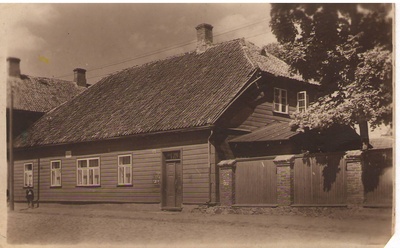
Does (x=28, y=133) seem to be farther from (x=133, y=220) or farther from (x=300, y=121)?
(x=300, y=121)

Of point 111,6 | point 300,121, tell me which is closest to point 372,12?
point 300,121

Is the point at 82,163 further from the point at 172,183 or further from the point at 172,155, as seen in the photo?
the point at 172,183

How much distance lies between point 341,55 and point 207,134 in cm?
485

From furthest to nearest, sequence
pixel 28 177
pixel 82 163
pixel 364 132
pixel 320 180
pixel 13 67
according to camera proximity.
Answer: pixel 82 163
pixel 28 177
pixel 320 180
pixel 364 132
pixel 13 67

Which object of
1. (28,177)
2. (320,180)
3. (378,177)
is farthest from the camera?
(28,177)

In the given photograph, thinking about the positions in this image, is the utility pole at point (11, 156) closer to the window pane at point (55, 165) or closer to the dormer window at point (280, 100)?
the window pane at point (55, 165)

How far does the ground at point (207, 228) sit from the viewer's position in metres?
10.8

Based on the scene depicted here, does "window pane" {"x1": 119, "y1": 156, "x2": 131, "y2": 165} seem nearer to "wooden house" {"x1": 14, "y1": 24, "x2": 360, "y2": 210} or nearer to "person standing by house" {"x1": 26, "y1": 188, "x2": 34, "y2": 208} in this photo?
"wooden house" {"x1": 14, "y1": 24, "x2": 360, "y2": 210}

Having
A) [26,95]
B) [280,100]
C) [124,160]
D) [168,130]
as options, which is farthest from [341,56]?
[26,95]

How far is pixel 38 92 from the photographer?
1463 cm

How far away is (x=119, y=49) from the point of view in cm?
1240

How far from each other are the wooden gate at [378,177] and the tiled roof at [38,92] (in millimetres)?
8769

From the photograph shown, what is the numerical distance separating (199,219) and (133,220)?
198cm

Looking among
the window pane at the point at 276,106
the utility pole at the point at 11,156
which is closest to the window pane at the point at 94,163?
the utility pole at the point at 11,156
